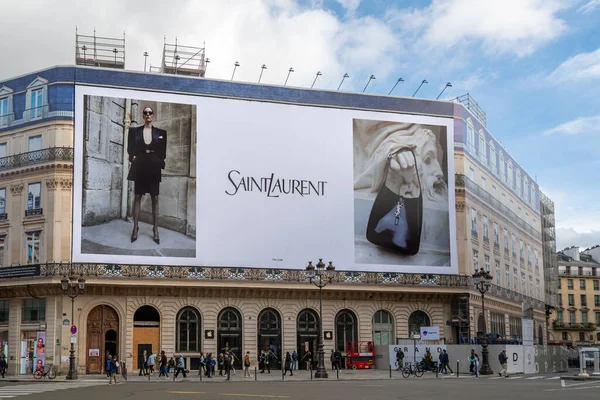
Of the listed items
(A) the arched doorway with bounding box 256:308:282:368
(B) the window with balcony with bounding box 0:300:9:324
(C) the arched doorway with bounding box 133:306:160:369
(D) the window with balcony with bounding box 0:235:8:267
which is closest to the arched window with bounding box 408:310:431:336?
(A) the arched doorway with bounding box 256:308:282:368

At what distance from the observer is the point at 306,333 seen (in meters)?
54.9

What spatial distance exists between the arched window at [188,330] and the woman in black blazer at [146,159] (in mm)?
5023

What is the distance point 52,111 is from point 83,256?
30.1ft

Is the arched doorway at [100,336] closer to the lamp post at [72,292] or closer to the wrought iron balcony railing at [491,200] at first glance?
the lamp post at [72,292]

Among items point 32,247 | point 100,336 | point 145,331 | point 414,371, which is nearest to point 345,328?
point 414,371

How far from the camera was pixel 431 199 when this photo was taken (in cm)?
5759

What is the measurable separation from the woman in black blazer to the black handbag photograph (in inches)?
565

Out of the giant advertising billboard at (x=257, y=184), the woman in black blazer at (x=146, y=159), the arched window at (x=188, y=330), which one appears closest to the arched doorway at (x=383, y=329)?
the giant advertising billboard at (x=257, y=184)

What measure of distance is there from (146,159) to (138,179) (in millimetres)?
1373

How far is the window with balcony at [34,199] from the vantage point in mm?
51000

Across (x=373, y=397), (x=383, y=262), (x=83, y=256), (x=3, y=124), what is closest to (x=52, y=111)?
(x=3, y=124)

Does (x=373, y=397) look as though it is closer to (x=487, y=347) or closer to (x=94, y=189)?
(x=487, y=347)

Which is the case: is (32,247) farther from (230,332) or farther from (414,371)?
(414,371)

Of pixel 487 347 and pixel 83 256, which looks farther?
pixel 83 256
